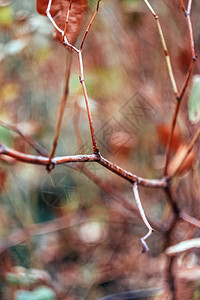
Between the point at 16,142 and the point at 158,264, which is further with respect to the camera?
the point at 158,264

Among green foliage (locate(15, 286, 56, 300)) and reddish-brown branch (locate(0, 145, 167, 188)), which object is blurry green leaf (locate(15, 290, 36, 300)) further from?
reddish-brown branch (locate(0, 145, 167, 188))

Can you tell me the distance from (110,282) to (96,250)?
0.15 metres

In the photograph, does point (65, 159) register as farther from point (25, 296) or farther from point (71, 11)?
point (25, 296)

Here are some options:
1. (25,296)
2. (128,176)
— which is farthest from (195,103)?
(25,296)

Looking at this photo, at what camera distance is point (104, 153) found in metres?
0.97

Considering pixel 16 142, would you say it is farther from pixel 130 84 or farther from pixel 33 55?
pixel 130 84

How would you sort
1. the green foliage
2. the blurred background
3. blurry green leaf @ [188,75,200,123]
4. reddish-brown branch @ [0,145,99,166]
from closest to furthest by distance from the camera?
reddish-brown branch @ [0,145,99,166] < blurry green leaf @ [188,75,200,123] < the green foliage < the blurred background

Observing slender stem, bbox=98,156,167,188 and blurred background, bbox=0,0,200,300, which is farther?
blurred background, bbox=0,0,200,300

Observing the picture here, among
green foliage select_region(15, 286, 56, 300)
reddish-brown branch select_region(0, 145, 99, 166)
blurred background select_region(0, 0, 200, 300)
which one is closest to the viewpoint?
reddish-brown branch select_region(0, 145, 99, 166)

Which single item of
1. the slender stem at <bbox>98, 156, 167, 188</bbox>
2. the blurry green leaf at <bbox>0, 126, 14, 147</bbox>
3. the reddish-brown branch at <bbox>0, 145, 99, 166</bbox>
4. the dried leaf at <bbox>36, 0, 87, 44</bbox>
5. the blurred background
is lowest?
the blurred background

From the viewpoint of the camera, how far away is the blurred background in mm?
1096

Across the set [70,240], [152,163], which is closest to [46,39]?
[152,163]

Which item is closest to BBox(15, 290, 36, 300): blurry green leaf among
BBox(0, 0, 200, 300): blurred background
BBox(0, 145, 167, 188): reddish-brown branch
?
BBox(0, 0, 200, 300): blurred background

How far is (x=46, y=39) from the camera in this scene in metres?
1.17
